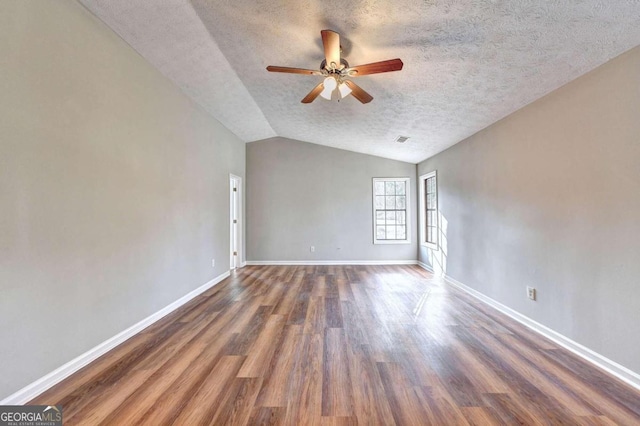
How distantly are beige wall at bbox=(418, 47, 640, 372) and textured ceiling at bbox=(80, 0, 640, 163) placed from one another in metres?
0.26

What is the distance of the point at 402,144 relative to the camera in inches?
209

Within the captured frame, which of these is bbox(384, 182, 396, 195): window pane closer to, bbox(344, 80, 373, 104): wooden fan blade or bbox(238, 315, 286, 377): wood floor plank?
bbox(344, 80, 373, 104): wooden fan blade

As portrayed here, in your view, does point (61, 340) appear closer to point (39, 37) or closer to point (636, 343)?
point (39, 37)

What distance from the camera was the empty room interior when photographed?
5.71 ft

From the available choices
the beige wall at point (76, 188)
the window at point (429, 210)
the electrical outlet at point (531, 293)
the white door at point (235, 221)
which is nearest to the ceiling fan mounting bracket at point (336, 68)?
the beige wall at point (76, 188)

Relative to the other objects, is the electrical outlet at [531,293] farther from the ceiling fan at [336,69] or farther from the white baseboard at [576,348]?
the ceiling fan at [336,69]

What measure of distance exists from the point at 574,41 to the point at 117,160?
383 cm

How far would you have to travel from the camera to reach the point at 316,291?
4.31 m

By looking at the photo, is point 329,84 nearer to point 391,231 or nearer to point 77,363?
point 77,363

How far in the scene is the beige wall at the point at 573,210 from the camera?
1.98 metres

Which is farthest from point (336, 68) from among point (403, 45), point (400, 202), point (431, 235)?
point (400, 202)

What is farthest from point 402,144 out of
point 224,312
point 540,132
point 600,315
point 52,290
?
point 52,290

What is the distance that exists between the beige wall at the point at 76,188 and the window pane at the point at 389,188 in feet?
15.3

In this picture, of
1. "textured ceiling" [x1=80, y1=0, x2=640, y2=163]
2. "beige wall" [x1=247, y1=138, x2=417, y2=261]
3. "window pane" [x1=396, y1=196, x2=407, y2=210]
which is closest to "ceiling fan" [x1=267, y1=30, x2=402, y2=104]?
"textured ceiling" [x1=80, y1=0, x2=640, y2=163]
